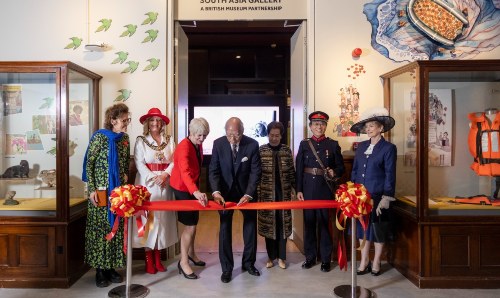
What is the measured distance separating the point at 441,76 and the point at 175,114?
9.44 ft

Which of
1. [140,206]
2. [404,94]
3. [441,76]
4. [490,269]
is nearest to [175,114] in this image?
[140,206]

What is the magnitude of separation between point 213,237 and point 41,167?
8.26 ft

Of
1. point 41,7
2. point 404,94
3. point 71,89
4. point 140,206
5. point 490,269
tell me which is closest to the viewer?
point 140,206

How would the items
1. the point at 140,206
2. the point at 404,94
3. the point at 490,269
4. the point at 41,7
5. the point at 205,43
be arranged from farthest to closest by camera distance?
the point at 205,43 → the point at 41,7 → the point at 404,94 → the point at 490,269 → the point at 140,206

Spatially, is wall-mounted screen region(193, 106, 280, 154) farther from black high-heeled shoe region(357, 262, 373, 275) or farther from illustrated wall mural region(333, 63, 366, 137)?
black high-heeled shoe region(357, 262, 373, 275)

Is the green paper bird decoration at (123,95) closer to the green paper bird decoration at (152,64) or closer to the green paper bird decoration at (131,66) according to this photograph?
the green paper bird decoration at (131,66)

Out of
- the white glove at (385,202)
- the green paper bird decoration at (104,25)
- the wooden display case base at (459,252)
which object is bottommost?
the wooden display case base at (459,252)

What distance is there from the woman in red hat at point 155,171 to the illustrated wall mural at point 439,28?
2819 millimetres

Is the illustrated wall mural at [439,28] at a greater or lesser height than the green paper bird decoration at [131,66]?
greater

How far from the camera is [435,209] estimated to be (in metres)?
3.66

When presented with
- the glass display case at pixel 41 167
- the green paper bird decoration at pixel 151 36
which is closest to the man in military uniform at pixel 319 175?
the green paper bird decoration at pixel 151 36

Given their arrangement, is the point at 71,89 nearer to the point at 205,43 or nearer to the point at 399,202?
the point at 399,202

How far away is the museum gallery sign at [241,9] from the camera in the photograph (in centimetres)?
471

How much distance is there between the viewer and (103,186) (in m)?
3.62
